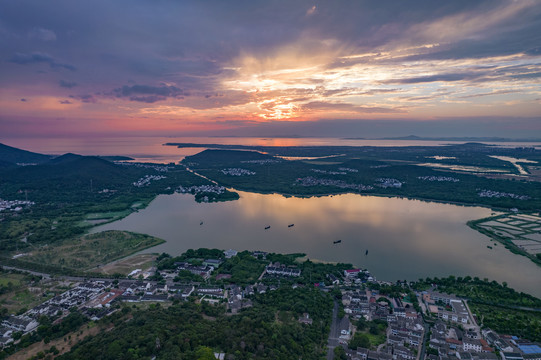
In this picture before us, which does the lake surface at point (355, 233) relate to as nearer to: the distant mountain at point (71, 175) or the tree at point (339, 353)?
the tree at point (339, 353)

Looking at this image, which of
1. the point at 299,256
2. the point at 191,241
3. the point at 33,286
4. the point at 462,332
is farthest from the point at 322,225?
the point at 33,286

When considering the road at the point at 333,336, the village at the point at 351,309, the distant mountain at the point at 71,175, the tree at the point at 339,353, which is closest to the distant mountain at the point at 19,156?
the distant mountain at the point at 71,175

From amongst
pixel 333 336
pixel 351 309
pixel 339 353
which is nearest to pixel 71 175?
pixel 351 309

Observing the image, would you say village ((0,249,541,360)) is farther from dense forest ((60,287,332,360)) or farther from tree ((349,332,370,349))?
dense forest ((60,287,332,360))

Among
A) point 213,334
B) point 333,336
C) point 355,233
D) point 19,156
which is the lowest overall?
point 355,233

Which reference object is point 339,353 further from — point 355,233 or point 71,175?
point 71,175

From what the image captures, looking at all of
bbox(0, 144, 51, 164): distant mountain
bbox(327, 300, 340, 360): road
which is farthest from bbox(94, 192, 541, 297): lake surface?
bbox(0, 144, 51, 164): distant mountain
